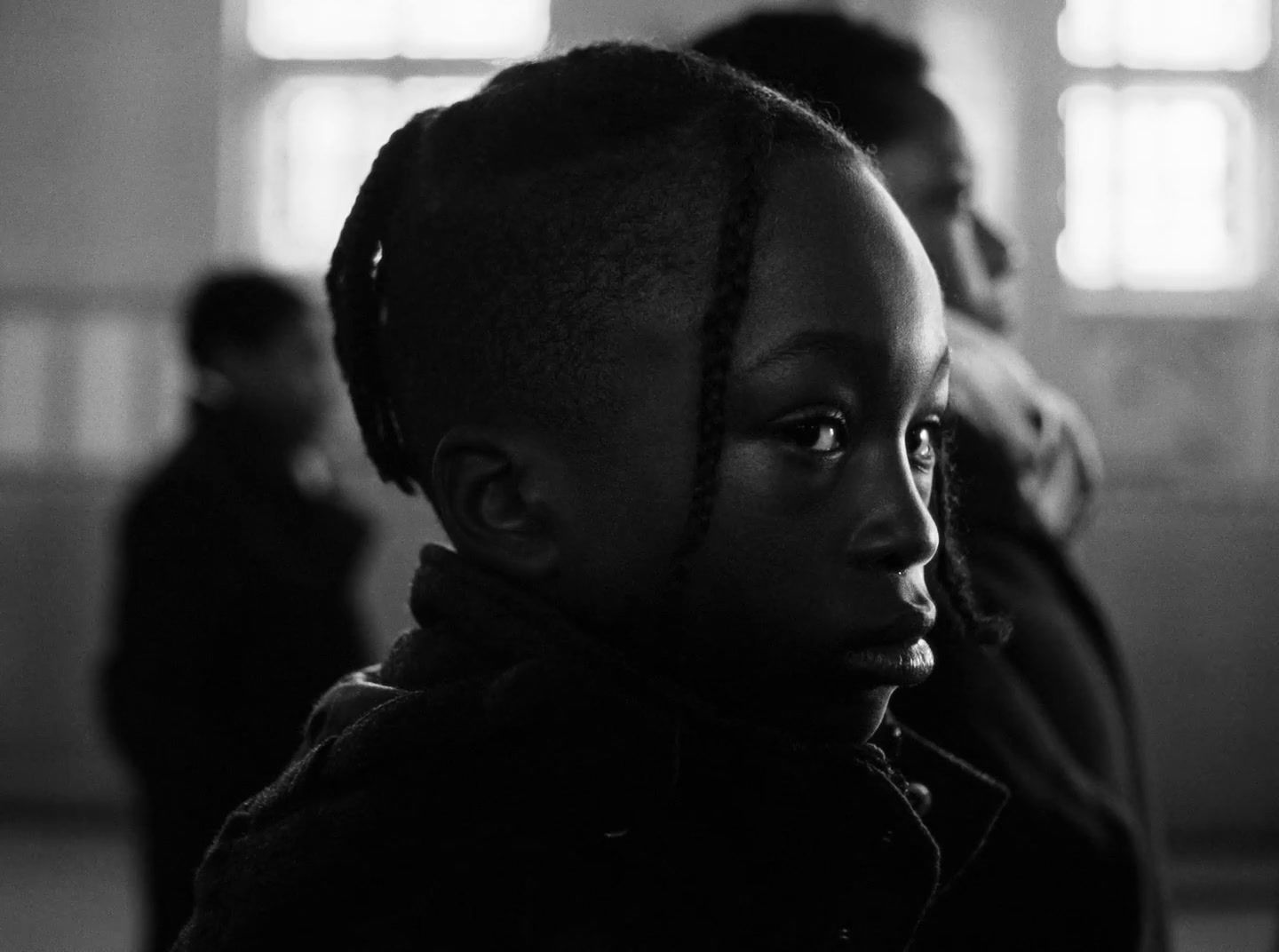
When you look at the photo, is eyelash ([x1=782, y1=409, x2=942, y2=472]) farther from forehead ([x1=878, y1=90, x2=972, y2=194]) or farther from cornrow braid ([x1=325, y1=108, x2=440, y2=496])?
forehead ([x1=878, y1=90, x2=972, y2=194])

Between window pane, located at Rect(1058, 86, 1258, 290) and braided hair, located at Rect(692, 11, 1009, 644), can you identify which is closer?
braided hair, located at Rect(692, 11, 1009, 644)

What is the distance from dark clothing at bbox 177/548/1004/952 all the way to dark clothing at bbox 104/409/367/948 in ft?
5.66

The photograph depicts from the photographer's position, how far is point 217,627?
2.42m

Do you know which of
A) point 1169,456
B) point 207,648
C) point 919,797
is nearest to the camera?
point 919,797

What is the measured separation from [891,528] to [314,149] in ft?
17.9

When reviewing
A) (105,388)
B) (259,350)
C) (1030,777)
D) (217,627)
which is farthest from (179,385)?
(1030,777)

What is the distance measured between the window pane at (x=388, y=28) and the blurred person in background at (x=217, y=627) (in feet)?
11.0

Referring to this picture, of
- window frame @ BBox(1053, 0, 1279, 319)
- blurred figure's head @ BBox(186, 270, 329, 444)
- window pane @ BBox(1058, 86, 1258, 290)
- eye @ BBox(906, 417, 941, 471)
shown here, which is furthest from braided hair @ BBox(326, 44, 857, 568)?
window pane @ BBox(1058, 86, 1258, 290)

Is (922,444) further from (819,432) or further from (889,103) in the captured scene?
(889,103)

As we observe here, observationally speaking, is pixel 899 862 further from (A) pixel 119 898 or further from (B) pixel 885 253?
(A) pixel 119 898

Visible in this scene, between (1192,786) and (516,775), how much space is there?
513 centimetres

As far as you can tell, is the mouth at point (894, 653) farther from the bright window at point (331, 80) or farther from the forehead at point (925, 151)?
the bright window at point (331, 80)

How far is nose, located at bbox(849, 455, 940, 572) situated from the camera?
667mm

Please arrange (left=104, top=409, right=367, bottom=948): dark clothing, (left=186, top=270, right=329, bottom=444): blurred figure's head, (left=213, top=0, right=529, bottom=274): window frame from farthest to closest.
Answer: (left=213, top=0, right=529, bottom=274): window frame, (left=186, top=270, right=329, bottom=444): blurred figure's head, (left=104, top=409, right=367, bottom=948): dark clothing
